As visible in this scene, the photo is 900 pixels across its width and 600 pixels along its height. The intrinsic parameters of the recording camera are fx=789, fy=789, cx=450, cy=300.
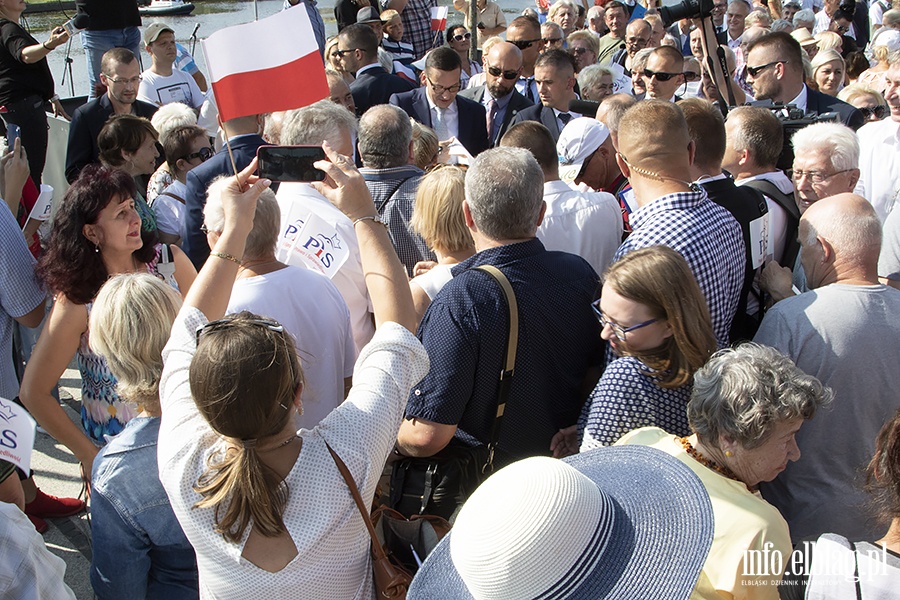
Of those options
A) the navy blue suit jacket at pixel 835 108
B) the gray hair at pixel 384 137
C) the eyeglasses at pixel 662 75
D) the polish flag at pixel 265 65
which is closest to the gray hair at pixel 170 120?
the gray hair at pixel 384 137

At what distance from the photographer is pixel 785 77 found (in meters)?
5.41

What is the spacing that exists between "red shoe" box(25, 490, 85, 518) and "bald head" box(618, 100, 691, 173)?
9.99ft

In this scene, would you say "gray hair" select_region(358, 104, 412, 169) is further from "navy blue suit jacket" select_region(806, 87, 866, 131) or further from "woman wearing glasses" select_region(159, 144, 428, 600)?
"navy blue suit jacket" select_region(806, 87, 866, 131)

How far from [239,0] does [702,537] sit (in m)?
21.7

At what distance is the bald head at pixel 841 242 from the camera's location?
2672mm

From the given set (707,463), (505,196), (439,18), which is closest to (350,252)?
(505,196)

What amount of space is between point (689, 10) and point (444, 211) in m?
3.30

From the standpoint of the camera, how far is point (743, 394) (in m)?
2.05

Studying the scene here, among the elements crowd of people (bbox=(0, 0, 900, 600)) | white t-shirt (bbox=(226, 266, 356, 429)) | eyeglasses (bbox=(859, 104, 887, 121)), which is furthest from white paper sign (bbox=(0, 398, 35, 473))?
eyeglasses (bbox=(859, 104, 887, 121))

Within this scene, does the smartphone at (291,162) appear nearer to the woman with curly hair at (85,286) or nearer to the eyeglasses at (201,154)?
the woman with curly hair at (85,286)

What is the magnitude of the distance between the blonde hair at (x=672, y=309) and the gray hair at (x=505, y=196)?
0.45m

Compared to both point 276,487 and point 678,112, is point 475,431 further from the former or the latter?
point 678,112

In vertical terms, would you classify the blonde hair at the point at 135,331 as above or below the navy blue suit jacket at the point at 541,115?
above

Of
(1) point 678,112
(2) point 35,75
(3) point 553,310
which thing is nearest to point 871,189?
(1) point 678,112
